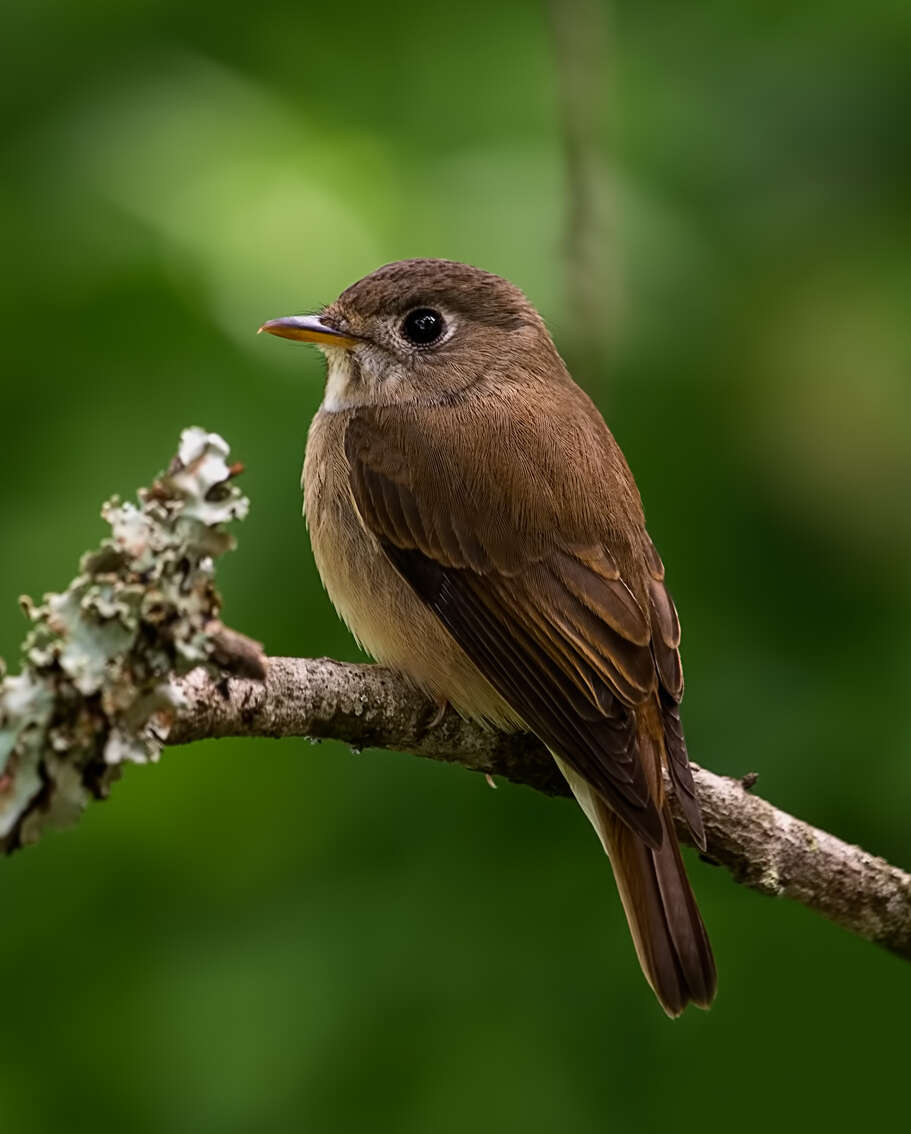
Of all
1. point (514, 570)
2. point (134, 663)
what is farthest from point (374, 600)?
point (134, 663)

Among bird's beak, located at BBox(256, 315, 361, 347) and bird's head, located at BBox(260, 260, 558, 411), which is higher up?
bird's head, located at BBox(260, 260, 558, 411)

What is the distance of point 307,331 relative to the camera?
13.9 ft

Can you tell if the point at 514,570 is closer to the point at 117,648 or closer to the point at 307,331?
the point at 307,331

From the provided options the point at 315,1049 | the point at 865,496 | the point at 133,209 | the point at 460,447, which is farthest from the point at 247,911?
the point at 865,496

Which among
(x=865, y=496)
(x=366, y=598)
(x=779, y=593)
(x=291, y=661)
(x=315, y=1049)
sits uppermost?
(x=865, y=496)

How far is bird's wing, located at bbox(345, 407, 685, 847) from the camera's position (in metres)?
3.84

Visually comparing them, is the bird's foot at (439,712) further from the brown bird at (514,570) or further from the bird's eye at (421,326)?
the bird's eye at (421,326)

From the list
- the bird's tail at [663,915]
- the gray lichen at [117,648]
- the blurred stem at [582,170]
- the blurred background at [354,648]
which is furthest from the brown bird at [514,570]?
the gray lichen at [117,648]

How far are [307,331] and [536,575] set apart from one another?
0.84 m

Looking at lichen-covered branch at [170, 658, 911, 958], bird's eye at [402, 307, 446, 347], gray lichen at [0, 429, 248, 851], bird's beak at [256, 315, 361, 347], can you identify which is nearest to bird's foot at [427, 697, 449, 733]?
lichen-covered branch at [170, 658, 911, 958]

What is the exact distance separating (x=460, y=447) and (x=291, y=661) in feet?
3.64

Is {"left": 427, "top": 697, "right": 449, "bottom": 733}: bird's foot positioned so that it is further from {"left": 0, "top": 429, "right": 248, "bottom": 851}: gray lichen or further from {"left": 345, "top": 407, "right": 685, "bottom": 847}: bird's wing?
{"left": 0, "top": 429, "right": 248, "bottom": 851}: gray lichen

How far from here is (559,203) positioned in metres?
4.18

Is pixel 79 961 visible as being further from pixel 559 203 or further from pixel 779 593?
pixel 559 203
